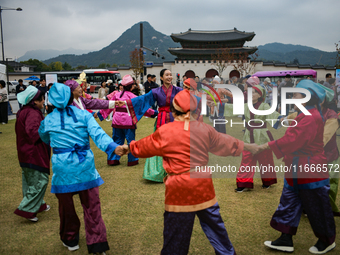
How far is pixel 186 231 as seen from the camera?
221 centimetres

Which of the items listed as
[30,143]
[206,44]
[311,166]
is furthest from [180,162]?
[206,44]

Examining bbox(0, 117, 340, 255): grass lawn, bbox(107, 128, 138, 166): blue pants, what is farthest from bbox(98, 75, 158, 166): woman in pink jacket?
bbox(0, 117, 340, 255): grass lawn

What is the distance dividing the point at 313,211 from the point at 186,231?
1361mm

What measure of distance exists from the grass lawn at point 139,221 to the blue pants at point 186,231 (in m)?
0.69

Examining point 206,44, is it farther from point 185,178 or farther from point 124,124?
point 185,178

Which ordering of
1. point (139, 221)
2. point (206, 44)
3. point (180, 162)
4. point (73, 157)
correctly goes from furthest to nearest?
point (206, 44)
point (139, 221)
point (73, 157)
point (180, 162)

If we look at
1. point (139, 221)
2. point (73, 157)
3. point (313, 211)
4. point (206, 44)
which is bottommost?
point (139, 221)

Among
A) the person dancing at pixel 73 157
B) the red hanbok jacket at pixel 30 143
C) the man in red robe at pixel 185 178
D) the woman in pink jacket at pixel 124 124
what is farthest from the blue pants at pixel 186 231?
the woman in pink jacket at pixel 124 124

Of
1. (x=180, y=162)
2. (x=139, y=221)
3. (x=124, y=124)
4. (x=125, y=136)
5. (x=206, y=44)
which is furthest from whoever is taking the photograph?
(x=206, y=44)

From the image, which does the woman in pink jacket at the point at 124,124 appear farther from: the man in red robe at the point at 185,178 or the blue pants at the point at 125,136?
the man in red robe at the point at 185,178

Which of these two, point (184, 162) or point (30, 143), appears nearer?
point (184, 162)

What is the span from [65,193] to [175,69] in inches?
1682

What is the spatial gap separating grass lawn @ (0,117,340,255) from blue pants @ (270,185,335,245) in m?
0.29

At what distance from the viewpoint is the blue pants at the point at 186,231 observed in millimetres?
2207
